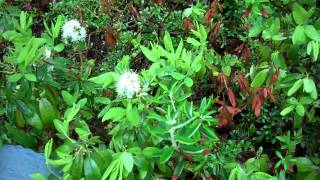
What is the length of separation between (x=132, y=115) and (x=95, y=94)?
22.2 inches

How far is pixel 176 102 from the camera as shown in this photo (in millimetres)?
2035

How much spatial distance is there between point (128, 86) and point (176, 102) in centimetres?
19

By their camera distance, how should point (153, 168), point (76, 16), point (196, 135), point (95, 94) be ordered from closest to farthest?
1. point (196, 135)
2. point (153, 168)
3. point (95, 94)
4. point (76, 16)

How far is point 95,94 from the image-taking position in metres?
2.48

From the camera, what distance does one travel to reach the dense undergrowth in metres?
1.98

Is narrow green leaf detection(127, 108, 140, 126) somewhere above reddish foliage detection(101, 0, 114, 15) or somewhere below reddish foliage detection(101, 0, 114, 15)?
below

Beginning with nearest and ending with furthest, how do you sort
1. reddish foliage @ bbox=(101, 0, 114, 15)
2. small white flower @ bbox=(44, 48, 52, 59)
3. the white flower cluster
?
small white flower @ bbox=(44, 48, 52, 59), the white flower cluster, reddish foliage @ bbox=(101, 0, 114, 15)

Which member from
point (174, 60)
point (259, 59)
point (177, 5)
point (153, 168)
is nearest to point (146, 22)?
point (177, 5)

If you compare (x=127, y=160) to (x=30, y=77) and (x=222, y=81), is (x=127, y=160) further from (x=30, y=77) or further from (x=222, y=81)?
(x=222, y=81)

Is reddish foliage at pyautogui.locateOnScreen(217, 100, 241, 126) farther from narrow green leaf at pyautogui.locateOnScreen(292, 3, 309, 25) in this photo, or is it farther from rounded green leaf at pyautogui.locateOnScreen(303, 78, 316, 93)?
narrow green leaf at pyautogui.locateOnScreen(292, 3, 309, 25)

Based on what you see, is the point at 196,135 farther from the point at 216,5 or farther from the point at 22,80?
the point at 216,5

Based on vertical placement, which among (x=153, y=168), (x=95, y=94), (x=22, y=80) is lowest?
(x=153, y=168)

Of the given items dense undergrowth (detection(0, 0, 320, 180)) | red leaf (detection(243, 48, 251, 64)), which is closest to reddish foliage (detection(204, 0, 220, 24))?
dense undergrowth (detection(0, 0, 320, 180))

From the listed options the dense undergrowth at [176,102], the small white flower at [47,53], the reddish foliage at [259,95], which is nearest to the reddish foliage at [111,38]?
the dense undergrowth at [176,102]
